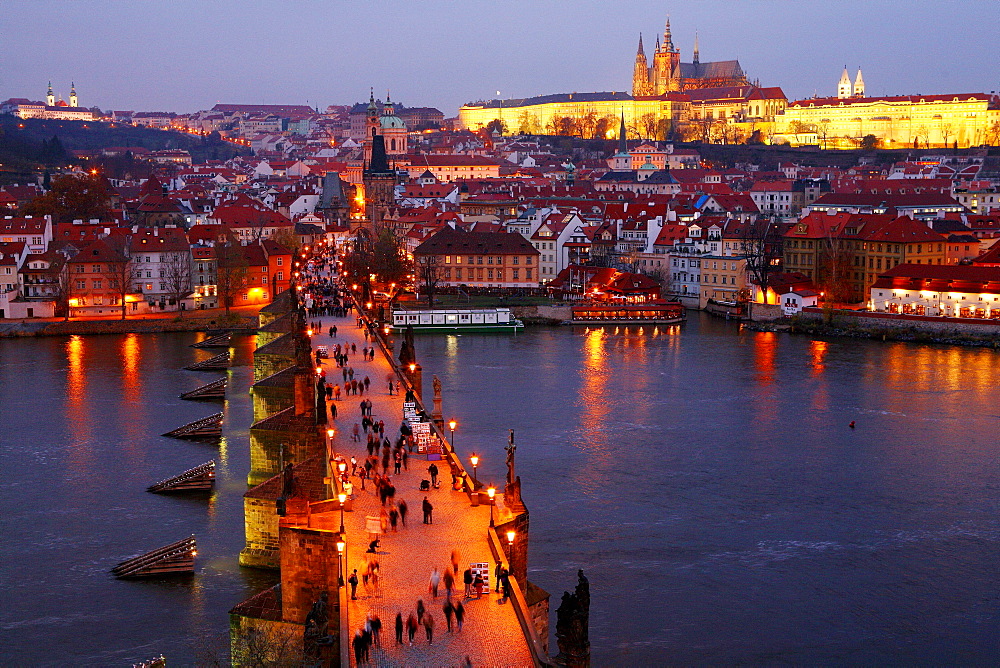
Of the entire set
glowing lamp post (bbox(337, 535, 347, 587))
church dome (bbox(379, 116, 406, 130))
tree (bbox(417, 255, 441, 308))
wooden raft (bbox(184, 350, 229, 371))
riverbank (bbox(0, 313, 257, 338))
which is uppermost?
church dome (bbox(379, 116, 406, 130))

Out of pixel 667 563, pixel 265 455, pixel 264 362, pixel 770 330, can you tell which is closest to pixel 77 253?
pixel 264 362

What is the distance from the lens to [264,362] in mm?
20797

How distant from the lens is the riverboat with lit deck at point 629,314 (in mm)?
36031

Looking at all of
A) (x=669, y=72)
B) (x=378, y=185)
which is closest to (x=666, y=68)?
(x=669, y=72)

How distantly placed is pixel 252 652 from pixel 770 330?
1032 inches

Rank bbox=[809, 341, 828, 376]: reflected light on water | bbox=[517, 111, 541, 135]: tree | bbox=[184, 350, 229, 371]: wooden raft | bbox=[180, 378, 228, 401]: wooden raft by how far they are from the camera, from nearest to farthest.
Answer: bbox=[180, 378, 228, 401]: wooden raft
bbox=[184, 350, 229, 371]: wooden raft
bbox=[809, 341, 828, 376]: reflected light on water
bbox=[517, 111, 541, 135]: tree

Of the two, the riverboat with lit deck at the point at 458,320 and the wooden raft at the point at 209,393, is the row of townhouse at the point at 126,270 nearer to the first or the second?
the riverboat with lit deck at the point at 458,320

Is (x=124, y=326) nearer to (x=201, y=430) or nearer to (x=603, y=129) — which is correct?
(x=201, y=430)

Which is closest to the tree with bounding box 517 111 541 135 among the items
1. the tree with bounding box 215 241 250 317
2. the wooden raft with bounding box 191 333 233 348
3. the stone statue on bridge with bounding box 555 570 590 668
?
the tree with bounding box 215 241 250 317

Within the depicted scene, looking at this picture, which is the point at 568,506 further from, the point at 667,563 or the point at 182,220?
the point at 182,220

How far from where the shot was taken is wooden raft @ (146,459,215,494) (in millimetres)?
16312

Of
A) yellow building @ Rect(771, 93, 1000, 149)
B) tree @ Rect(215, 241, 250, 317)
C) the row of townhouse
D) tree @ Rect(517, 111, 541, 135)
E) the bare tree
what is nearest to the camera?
the bare tree

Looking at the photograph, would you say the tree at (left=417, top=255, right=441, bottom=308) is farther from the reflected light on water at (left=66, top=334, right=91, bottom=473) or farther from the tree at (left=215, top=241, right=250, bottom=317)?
the reflected light on water at (left=66, top=334, right=91, bottom=473)

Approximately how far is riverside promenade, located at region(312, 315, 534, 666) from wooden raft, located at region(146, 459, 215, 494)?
3456 millimetres
